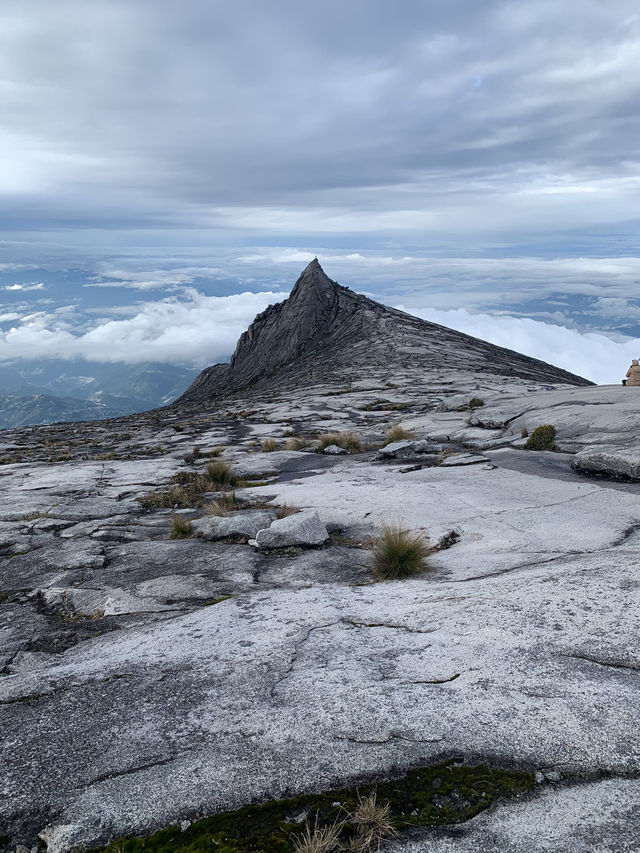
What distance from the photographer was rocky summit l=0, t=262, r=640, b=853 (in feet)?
9.66

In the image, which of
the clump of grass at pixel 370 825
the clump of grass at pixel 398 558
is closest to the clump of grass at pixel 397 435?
the clump of grass at pixel 398 558

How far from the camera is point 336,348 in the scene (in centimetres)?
5419

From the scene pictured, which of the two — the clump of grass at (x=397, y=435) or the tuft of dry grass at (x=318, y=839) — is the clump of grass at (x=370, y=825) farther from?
the clump of grass at (x=397, y=435)

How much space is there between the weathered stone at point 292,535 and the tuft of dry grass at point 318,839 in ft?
15.9

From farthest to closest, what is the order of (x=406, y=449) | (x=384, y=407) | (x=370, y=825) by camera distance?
(x=384, y=407)
(x=406, y=449)
(x=370, y=825)

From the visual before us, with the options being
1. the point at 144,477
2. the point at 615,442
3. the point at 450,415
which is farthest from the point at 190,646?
the point at 450,415

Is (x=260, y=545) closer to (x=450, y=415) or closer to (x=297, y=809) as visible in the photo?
(x=297, y=809)

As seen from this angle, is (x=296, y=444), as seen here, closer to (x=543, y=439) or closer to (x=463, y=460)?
(x=463, y=460)

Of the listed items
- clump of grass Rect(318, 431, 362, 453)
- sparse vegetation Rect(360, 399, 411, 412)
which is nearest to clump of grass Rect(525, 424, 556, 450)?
clump of grass Rect(318, 431, 362, 453)

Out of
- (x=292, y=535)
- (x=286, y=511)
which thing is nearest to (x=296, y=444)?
(x=286, y=511)

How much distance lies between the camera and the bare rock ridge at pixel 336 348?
133 feet

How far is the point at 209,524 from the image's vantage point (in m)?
8.65

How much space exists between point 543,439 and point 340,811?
11510 millimetres

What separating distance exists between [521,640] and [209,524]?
557 centimetres
